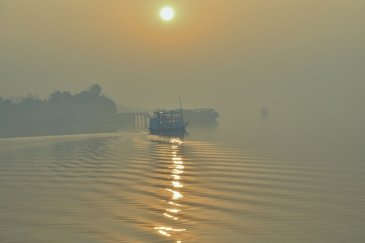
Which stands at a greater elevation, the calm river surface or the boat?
the boat

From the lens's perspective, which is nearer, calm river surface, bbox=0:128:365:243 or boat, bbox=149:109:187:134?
calm river surface, bbox=0:128:365:243

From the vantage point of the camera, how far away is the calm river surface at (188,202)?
22.7 metres

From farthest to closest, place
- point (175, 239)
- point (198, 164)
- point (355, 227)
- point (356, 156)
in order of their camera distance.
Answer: point (356, 156) → point (198, 164) → point (355, 227) → point (175, 239)

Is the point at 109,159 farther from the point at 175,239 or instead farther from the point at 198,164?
the point at 175,239

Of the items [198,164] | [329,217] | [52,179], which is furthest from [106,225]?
[198,164]

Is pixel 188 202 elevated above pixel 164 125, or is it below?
below

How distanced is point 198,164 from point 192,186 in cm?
1591

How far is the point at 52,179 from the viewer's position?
42438 mm

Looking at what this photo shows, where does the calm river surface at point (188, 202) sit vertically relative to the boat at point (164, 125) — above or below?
below

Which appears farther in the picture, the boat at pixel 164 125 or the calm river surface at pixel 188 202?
the boat at pixel 164 125

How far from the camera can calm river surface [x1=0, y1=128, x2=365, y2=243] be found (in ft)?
74.3

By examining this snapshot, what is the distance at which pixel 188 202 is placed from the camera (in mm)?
29609

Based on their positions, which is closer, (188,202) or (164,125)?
(188,202)

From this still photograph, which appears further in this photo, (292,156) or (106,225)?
(292,156)
